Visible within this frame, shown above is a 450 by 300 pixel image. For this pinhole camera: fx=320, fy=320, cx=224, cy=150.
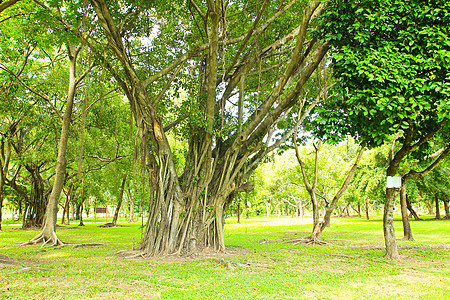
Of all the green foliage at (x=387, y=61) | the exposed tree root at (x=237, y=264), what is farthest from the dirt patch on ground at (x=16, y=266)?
the green foliage at (x=387, y=61)

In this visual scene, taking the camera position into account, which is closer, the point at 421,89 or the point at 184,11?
the point at 421,89

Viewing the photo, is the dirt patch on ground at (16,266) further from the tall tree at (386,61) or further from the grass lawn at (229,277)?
the tall tree at (386,61)

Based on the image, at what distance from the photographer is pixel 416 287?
17.0ft

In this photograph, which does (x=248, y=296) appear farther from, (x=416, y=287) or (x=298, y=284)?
(x=416, y=287)

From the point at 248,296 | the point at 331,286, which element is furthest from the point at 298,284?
the point at 248,296

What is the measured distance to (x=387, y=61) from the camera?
5.63 metres

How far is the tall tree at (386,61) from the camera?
5586 mm

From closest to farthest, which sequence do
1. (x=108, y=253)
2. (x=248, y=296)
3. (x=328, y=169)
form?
(x=248, y=296) → (x=108, y=253) → (x=328, y=169)

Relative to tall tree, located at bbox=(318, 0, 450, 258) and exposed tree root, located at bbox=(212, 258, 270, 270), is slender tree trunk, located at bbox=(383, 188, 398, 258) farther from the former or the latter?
exposed tree root, located at bbox=(212, 258, 270, 270)

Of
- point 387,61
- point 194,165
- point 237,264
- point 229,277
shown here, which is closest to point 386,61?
point 387,61

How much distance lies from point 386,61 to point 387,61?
16 millimetres

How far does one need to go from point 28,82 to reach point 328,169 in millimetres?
22330

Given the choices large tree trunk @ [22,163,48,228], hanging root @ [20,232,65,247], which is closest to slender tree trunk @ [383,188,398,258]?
hanging root @ [20,232,65,247]

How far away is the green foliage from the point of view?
559 centimetres
